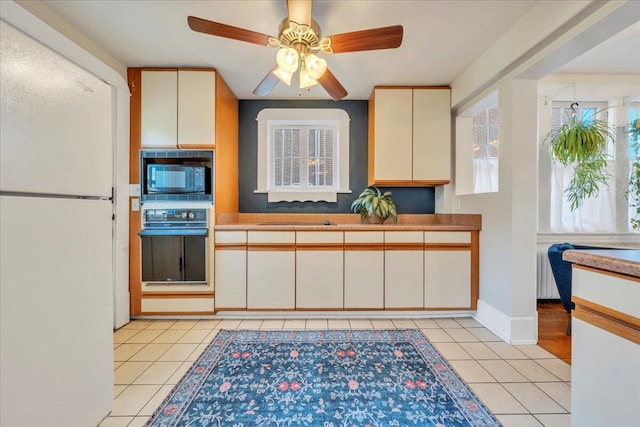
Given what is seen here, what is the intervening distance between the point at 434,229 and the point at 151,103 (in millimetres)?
2971

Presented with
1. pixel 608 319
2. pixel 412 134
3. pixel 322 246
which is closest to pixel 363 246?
pixel 322 246

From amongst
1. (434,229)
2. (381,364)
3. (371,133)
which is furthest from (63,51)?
(434,229)

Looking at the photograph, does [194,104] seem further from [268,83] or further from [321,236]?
[321,236]

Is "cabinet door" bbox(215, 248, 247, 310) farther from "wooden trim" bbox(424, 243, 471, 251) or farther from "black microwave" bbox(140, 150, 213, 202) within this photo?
"wooden trim" bbox(424, 243, 471, 251)

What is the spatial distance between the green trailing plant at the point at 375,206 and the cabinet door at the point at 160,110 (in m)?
2.01

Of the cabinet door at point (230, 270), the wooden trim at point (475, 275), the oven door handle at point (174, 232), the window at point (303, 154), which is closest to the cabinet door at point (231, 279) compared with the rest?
the cabinet door at point (230, 270)

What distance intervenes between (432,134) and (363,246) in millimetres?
1451

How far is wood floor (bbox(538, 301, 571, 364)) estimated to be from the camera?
211cm

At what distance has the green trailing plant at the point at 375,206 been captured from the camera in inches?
118

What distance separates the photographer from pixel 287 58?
5.29ft

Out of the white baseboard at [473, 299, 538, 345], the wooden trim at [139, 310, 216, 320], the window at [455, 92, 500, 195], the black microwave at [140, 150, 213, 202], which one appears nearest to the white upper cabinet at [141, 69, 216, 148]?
the black microwave at [140, 150, 213, 202]

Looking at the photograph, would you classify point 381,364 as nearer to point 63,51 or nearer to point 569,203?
point 63,51

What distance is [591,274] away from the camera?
1.02 metres

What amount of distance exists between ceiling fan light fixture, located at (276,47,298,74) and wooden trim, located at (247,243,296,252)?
1.58 meters
